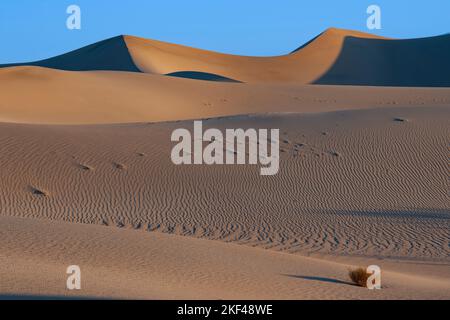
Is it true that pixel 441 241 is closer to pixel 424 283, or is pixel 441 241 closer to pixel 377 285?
pixel 424 283

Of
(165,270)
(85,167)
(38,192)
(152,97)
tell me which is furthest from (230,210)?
(152,97)

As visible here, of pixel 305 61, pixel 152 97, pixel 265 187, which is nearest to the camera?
pixel 265 187

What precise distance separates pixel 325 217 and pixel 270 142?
633cm

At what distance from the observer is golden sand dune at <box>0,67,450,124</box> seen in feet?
132

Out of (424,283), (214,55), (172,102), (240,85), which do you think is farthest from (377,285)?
(214,55)

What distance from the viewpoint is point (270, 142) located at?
77.3ft

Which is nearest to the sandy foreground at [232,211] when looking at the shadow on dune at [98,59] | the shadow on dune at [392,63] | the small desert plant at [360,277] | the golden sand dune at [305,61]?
the small desert plant at [360,277]

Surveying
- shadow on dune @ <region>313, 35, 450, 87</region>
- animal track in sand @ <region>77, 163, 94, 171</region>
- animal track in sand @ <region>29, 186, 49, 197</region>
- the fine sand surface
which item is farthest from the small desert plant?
shadow on dune @ <region>313, 35, 450, 87</region>

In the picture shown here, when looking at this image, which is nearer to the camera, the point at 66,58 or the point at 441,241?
the point at 441,241

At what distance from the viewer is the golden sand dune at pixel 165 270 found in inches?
350

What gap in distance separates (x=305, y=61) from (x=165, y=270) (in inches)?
3729

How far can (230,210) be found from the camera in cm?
1816

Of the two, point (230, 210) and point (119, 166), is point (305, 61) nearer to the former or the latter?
point (119, 166)

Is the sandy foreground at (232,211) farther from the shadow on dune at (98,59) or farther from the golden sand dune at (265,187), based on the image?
the shadow on dune at (98,59)
